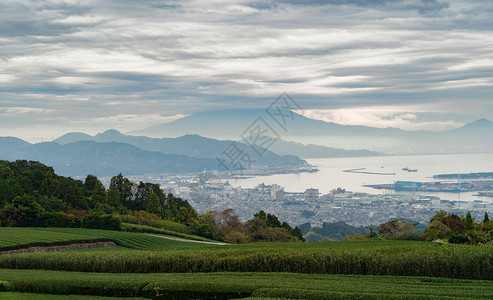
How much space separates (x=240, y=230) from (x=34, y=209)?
81.9 ft

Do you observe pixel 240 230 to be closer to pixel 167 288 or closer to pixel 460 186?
pixel 167 288

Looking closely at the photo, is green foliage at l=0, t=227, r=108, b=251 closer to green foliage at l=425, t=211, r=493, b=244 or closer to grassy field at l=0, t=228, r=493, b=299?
grassy field at l=0, t=228, r=493, b=299

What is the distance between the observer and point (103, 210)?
55.4m

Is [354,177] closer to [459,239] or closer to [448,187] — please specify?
[448,187]

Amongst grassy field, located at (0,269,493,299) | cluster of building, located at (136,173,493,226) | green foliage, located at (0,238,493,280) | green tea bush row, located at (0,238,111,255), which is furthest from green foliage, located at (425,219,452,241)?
cluster of building, located at (136,173,493,226)

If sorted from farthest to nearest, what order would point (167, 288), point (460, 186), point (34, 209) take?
point (460, 186) < point (34, 209) < point (167, 288)

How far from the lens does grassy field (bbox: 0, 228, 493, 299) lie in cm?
1259

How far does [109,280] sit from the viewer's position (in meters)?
14.2

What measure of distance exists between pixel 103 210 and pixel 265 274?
44028mm

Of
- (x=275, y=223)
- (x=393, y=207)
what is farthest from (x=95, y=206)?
(x=393, y=207)

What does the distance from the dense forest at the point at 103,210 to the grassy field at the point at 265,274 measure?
21.1m

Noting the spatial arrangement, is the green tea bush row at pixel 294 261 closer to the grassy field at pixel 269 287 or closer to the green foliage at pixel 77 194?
the grassy field at pixel 269 287

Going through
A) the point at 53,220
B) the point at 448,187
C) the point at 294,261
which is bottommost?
the point at 53,220

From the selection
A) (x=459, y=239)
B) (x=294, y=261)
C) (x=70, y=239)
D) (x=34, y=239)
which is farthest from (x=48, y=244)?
(x=459, y=239)
